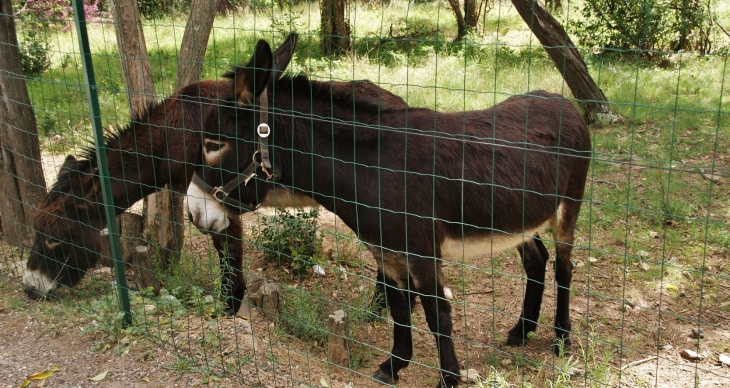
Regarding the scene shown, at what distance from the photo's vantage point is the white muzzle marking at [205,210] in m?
3.76

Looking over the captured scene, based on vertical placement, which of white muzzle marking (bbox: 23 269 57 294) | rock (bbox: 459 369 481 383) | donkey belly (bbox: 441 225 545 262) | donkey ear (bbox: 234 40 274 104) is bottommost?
rock (bbox: 459 369 481 383)

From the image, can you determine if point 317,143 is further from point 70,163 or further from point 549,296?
point 549,296

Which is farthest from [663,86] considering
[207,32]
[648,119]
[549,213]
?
[207,32]

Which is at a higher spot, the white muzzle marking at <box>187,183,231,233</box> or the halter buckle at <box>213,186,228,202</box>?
the halter buckle at <box>213,186,228,202</box>

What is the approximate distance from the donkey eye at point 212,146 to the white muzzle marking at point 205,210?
0.25 metres

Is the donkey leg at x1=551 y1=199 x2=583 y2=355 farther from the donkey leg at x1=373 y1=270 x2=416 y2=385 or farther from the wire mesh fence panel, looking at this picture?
the donkey leg at x1=373 y1=270 x2=416 y2=385

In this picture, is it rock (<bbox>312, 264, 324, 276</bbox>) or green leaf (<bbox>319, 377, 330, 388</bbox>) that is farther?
rock (<bbox>312, 264, 324, 276</bbox>)

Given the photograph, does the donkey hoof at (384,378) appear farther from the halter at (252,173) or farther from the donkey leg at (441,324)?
the halter at (252,173)

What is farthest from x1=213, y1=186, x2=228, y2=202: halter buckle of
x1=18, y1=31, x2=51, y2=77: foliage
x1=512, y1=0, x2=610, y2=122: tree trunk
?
x1=512, y1=0, x2=610, y2=122: tree trunk

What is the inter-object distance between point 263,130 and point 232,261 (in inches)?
65.7

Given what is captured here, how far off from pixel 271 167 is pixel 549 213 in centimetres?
178

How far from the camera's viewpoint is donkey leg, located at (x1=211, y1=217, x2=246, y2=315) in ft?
15.4

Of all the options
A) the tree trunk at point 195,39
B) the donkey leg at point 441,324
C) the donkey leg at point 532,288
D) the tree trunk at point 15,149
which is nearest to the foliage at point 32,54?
the tree trunk at point 15,149

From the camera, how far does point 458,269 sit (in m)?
5.60
